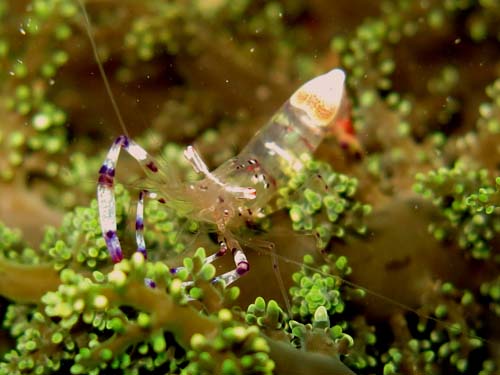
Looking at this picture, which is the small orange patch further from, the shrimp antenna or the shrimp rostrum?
the shrimp antenna

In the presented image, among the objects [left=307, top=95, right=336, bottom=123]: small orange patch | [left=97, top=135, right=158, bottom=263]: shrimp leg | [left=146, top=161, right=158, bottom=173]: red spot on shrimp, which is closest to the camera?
[left=97, top=135, right=158, bottom=263]: shrimp leg

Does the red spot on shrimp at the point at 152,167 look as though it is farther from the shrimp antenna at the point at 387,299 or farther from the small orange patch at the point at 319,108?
the small orange patch at the point at 319,108

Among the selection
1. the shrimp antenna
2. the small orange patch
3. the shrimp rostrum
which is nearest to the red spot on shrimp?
the shrimp rostrum

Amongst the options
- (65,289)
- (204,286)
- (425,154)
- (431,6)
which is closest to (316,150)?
(425,154)

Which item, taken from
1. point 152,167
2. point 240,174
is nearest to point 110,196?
point 152,167

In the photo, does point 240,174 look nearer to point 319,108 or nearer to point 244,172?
point 244,172

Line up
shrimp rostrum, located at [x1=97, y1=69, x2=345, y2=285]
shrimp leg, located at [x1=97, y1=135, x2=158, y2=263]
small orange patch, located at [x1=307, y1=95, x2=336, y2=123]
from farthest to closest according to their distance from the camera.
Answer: small orange patch, located at [x1=307, y1=95, x2=336, y2=123] < shrimp rostrum, located at [x1=97, y1=69, x2=345, y2=285] < shrimp leg, located at [x1=97, y1=135, x2=158, y2=263]

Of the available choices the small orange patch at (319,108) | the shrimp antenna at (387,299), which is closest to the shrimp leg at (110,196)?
the shrimp antenna at (387,299)

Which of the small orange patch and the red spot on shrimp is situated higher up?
the red spot on shrimp

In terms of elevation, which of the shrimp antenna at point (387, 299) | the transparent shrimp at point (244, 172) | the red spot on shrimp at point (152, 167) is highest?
the red spot on shrimp at point (152, 167)
